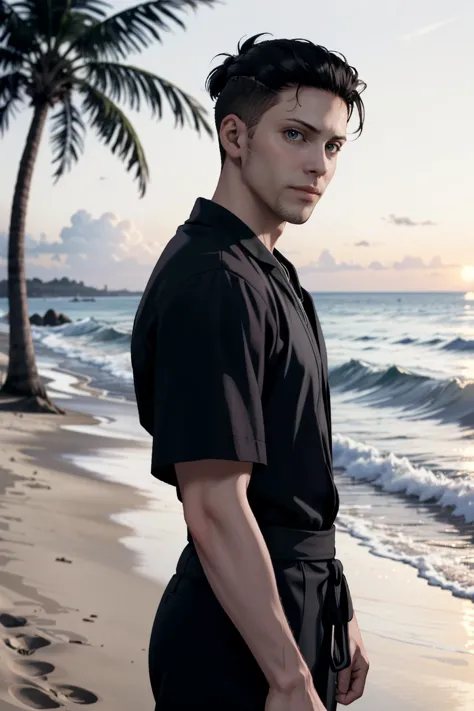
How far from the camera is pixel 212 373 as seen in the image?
146 cm

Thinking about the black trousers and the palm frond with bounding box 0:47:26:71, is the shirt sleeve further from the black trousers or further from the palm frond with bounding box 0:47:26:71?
the palm frond with bounding box 0:47:26:71

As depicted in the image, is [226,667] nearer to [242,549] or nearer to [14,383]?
[242,549]

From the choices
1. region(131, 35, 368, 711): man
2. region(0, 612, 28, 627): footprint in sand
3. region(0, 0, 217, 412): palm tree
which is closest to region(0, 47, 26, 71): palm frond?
region(0, 0, 217, 412): palm tree

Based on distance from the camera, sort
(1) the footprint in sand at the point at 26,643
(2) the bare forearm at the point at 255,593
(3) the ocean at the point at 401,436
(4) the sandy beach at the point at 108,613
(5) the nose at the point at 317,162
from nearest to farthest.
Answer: (2) the bare forearm at the point at 255,593
(5) the nose at the point at 317,162
(4) the sandy beach at the point at 108,613
(1) the footprint in sand at the point at 26,643
(3) the ocean at the point at 401,436

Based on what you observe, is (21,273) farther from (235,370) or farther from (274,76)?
(235,370)

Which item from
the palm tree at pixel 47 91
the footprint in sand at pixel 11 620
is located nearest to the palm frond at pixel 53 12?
the palm tree at pixel 47 91

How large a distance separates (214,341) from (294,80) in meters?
0.47

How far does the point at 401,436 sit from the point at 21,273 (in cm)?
595

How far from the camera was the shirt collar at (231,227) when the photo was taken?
63.9 inches

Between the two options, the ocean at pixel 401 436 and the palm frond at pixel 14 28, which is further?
the palm frond at pixel 14 28

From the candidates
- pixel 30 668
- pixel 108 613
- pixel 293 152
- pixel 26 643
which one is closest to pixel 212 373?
pixel 293 152

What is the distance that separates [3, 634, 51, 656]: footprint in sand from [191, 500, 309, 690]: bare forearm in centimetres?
275

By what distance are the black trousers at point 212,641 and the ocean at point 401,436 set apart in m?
4.68

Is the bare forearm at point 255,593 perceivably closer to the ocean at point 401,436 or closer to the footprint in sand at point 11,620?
the footprint in sand at point 11,620
